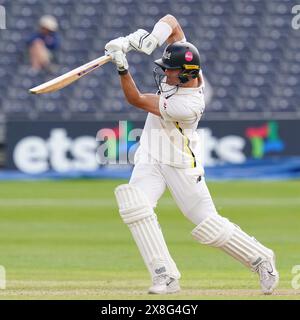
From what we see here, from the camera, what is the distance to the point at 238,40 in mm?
23453

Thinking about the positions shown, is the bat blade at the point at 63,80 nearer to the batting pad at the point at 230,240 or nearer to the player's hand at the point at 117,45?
the player's hand at the point at 117,45

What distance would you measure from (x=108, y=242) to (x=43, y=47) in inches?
407

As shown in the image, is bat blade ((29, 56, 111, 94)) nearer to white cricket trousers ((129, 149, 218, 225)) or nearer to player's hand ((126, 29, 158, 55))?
player's hand ((126, 29, 158, 55))

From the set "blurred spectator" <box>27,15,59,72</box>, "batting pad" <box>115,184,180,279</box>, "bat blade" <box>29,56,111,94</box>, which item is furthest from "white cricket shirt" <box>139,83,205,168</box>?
"blurred spectator" <box>27,15,59,72</box>

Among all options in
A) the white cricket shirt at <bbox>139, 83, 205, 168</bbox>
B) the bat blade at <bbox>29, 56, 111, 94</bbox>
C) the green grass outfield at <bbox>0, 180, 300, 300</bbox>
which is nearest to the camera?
the bat blade at <bbox>29, 56, 111, 94</bbox>

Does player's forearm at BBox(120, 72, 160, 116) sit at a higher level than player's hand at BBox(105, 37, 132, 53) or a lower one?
lower

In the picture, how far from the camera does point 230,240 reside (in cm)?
770

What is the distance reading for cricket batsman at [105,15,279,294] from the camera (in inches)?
300

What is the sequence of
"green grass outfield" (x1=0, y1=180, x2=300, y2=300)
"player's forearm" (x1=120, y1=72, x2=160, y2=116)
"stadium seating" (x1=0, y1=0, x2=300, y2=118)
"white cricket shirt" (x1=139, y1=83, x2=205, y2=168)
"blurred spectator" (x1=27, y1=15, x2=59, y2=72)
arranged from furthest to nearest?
"stadium seating" (x1=0, y1=0, x2=300, y2=118) < "blurred spectator" (x1=27, y1=15, x2=59, y2=72) < "green grass outfield" (x1=0, y1=180, x2=300, y2=300) < "white cricket shirt" (x1=139, y1=83, x2=205, y2=168) < "player's forearm" (x1=120, y1=72, x2=160, y2=116)

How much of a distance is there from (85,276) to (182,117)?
2.17 m

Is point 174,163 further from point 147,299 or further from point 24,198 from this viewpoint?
point 24,198

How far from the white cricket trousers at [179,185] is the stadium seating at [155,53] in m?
13.7
